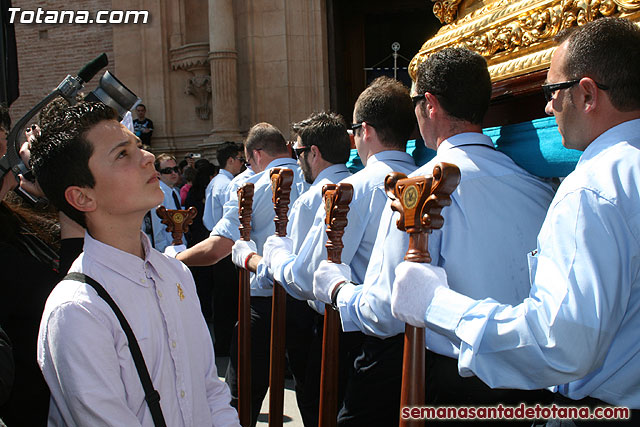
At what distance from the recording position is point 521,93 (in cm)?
268

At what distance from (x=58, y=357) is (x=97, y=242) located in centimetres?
34

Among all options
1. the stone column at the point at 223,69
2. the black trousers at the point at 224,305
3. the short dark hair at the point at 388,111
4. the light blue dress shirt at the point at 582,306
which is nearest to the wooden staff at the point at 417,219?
the light blue dress shirt at the point at 582,306

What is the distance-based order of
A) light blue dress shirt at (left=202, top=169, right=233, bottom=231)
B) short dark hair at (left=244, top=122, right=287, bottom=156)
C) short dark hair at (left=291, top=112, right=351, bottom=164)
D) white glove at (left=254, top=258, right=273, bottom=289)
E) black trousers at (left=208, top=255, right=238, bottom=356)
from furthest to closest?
light blue dress shirt at (left=202, top=169, right=233, bottom=231), black trousers at (left=208, top=255, right=238, bottom=356), short dark hair at (left=244, top=122, right=287, bottom=156), short dark hair at (left=291, top=112, right=351, bottom=164), white glove at (left=254, top=258, right=273, bottom=289)

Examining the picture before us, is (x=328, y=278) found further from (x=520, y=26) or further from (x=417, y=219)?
(x=520, y=26)

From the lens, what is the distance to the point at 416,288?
1804 millimetres

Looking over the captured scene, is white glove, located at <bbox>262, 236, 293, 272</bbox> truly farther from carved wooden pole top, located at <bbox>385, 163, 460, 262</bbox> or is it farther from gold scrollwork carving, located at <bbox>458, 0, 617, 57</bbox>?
carved wooden pole top, located at <bbox>385, 163, 460, 262</bbox>

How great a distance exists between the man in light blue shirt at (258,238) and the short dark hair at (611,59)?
246cm

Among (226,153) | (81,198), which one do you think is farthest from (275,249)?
(226,153)

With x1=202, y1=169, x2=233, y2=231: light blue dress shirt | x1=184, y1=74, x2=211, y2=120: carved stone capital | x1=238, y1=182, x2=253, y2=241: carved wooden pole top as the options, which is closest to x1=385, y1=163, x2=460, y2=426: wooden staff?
x1=238, y1=182, x2=253, y2=241: carved wooden pole top

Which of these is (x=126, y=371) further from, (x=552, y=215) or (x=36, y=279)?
(x=552, y=215)

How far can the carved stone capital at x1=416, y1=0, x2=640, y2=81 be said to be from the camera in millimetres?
2588

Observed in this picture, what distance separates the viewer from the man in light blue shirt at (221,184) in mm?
6879

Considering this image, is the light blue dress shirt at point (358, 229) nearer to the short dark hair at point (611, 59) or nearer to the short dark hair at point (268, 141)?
the short dark hair at point (611, 59)

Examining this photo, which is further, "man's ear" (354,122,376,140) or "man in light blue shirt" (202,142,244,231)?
"man in light blue shirt" (202,142,244,231)
